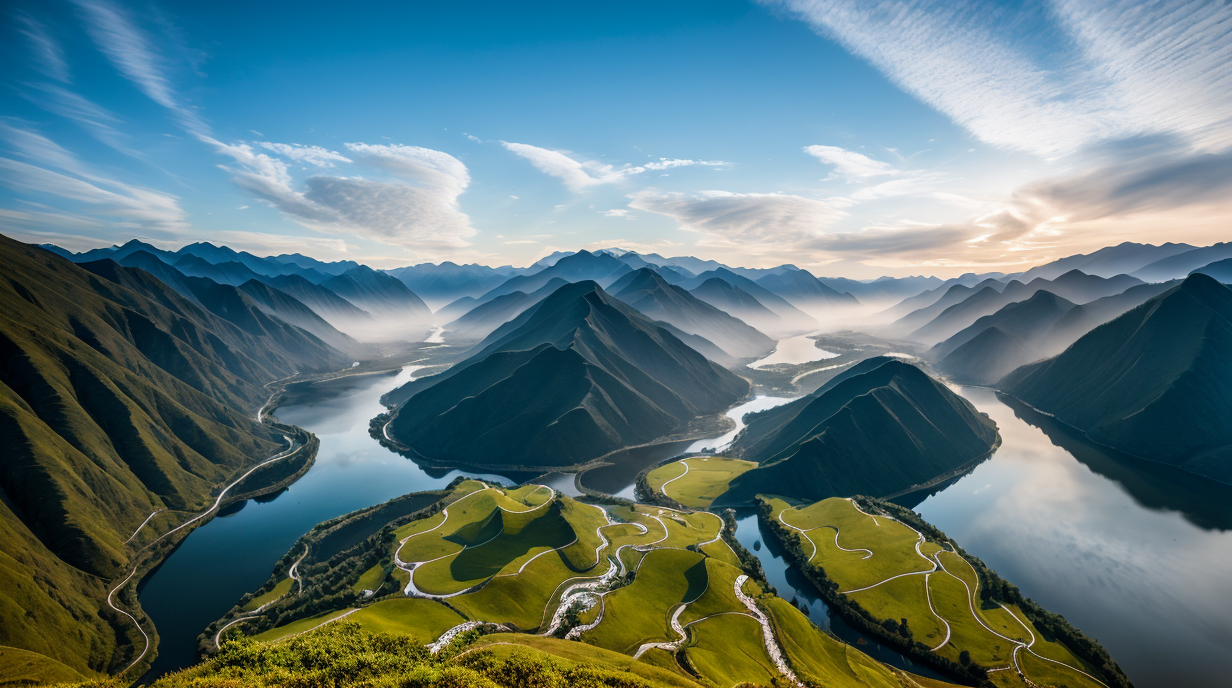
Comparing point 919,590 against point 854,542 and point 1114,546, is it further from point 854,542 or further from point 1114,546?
point 1114,546

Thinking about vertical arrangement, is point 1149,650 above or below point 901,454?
below

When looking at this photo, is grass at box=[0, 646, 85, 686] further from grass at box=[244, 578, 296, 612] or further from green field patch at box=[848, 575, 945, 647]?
green field patch at box=[848, 575, 945, 647]

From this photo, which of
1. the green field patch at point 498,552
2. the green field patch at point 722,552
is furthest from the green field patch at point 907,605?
the green field patch at point 498,552

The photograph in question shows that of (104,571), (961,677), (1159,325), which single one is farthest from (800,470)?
(1159,325)

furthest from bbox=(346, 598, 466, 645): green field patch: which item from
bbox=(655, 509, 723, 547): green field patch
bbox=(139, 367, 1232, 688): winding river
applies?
bbox=(655, 509, 723, 547): green field patch

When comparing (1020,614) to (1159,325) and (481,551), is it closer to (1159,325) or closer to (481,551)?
(481,551)

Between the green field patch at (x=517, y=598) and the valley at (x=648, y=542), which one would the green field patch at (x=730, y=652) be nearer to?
the valley at (x=648, y=542)

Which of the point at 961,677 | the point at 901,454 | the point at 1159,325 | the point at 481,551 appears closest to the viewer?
the point at 961,677
